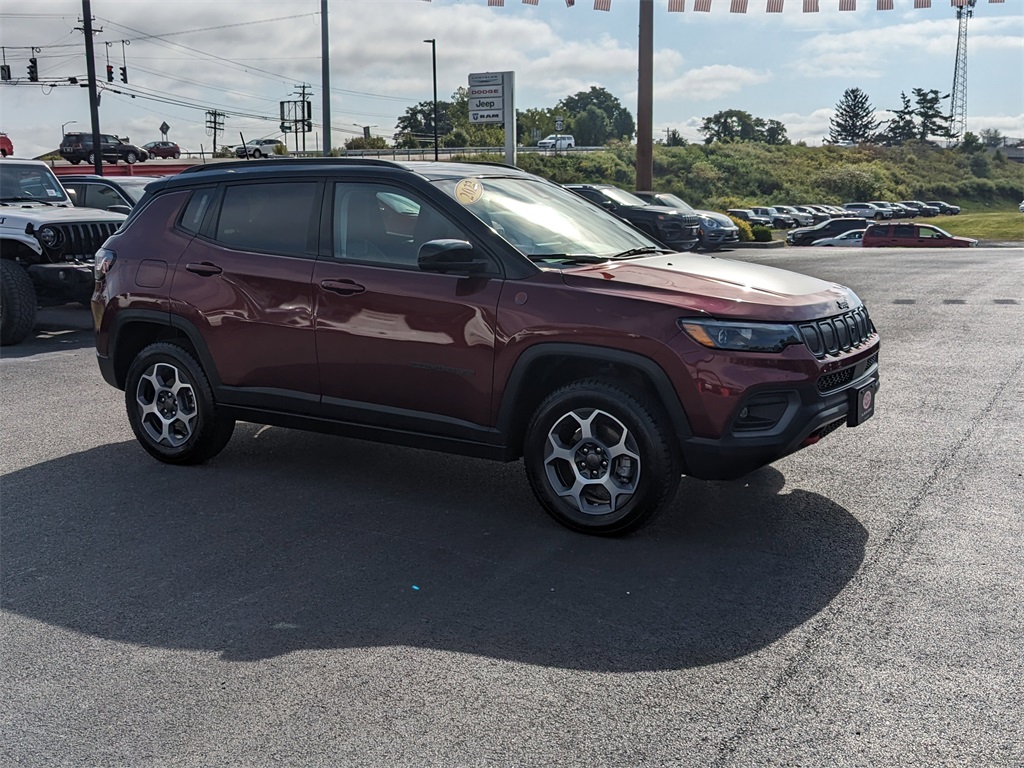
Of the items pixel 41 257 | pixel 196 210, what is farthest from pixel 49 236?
pixel 196 210

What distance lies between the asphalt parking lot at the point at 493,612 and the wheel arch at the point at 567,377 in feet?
1.79

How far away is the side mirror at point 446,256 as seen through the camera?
4.99 metres

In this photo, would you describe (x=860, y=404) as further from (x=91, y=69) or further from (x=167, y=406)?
(x=91, y=69)

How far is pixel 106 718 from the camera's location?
3346mm

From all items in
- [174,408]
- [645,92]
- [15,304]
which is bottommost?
[174,408]

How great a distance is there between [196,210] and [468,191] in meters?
1.84

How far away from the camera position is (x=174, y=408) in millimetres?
6359

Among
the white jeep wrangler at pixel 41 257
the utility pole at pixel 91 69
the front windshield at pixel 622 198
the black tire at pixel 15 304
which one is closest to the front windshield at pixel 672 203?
the front windshield at pixel 622 198

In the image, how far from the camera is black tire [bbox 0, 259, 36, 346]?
11391mm

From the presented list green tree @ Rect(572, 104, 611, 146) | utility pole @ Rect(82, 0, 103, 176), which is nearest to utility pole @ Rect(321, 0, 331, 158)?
utility pole @ Rect(82, 0, 103, 176)

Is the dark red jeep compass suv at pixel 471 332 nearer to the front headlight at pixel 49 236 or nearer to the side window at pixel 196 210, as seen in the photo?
the side window at pixel 196 210

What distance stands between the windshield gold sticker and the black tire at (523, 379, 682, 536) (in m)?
1.21

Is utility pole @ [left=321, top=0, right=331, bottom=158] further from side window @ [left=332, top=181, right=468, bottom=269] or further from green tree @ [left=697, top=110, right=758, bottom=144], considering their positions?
green tree @ [left=697, top=110, right=758, bottom=144]

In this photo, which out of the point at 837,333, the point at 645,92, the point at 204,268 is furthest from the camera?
the point at 645,92
